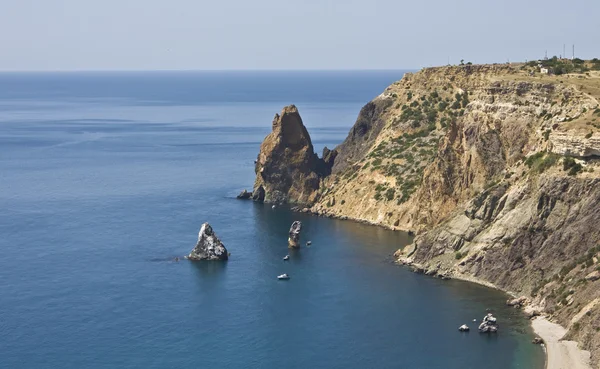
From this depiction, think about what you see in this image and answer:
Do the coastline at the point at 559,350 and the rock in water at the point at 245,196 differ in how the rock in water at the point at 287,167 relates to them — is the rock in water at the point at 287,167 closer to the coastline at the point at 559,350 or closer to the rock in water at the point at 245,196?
the rock in water at the point at 245,196

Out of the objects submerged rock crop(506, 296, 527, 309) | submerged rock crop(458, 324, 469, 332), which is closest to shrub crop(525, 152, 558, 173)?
submerged rock crop(506, 296, 527, 309)

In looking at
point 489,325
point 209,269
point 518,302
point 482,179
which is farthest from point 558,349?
point 209,269

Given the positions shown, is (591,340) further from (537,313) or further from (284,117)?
(284,117)

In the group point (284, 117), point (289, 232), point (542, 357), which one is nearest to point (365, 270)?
point (289, 232)

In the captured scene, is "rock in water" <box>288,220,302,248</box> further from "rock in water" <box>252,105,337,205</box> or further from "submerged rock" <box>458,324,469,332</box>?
"submerged rock" <box>458,324,469,332</box>

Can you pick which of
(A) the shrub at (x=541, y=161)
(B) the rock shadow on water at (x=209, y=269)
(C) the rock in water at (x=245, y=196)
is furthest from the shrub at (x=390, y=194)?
(B) the rock shadow on water at (x=209, y=269)
